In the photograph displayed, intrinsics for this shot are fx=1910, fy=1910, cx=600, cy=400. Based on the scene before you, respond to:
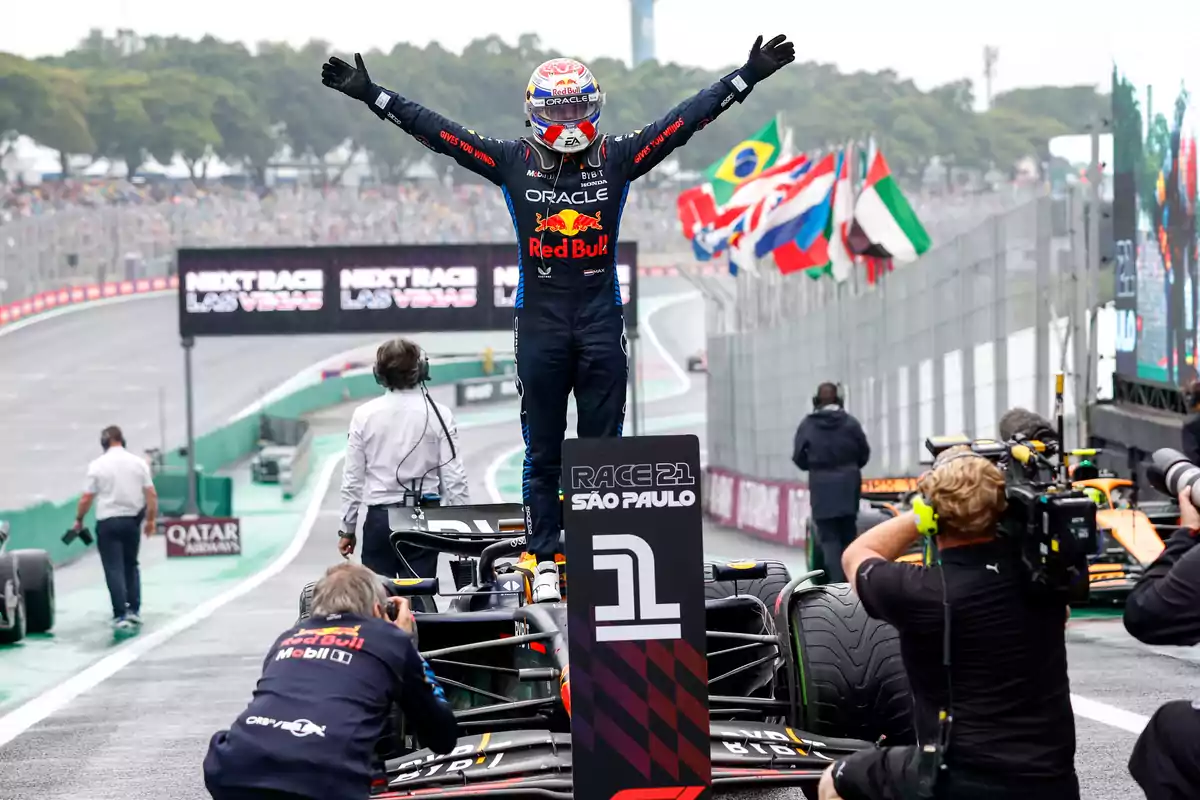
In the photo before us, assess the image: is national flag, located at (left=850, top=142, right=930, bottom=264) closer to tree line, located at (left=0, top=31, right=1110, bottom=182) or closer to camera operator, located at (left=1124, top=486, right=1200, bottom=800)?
camera operator, located at (left=1124, top=486, right=1200, bottom=800)

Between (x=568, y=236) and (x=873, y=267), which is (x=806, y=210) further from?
(x=568, y=236)

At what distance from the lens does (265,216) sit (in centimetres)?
9906

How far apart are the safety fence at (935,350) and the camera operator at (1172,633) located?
46.3ft

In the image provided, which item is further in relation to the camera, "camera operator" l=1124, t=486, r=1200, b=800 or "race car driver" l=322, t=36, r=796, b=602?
"race car driver" l=322, t=36, r=796, b=602

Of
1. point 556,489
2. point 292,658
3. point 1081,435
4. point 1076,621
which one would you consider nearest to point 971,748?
point 292,658

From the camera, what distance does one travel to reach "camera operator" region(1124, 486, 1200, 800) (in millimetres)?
4617

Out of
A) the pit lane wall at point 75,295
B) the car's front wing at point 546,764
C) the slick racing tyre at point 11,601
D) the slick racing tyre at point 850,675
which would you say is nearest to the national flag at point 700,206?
the slick racing tyre at point 11,601

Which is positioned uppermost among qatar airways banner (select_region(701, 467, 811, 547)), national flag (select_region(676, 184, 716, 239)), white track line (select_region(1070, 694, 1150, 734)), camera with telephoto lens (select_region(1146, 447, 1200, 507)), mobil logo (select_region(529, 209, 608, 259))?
national flag (select_region(676, 184, 716, 239))

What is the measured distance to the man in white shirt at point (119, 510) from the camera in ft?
49.6

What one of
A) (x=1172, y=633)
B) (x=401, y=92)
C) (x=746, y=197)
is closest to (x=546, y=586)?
(x=1172, y=633)

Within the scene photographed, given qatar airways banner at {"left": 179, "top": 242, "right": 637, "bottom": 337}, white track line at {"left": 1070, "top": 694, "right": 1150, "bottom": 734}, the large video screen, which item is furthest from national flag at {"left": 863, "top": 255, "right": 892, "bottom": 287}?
white track line at {"left": 1070, "top": 694, "right": 1150, "bottom": 734}

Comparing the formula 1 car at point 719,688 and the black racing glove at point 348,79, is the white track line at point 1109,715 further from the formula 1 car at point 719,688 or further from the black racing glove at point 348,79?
the black racing glove at point 348,79

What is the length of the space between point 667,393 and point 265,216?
38.4m

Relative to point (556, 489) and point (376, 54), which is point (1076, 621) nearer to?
point (556, 489)
